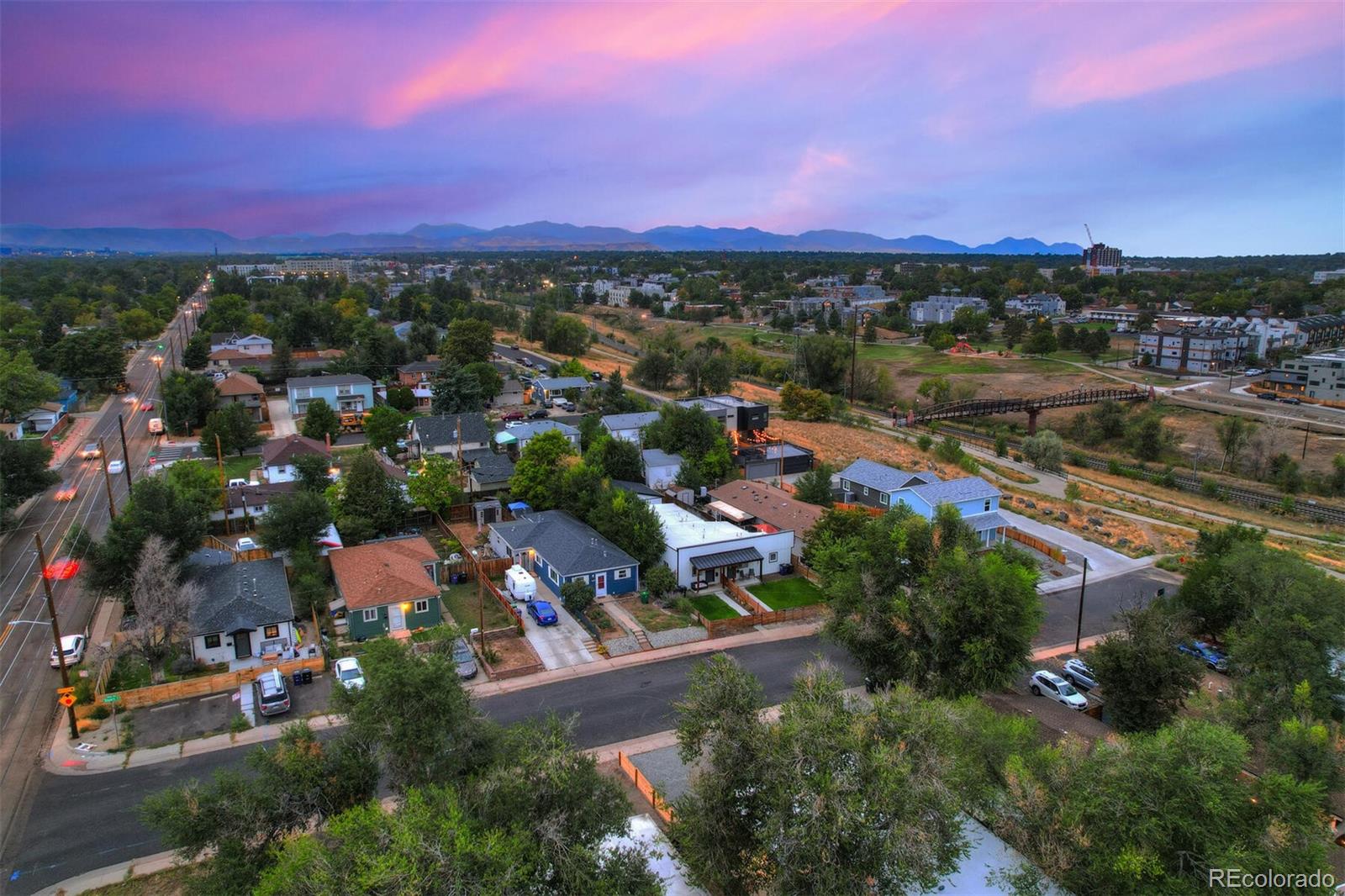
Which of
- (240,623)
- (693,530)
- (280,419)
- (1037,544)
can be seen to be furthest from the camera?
(280,419)

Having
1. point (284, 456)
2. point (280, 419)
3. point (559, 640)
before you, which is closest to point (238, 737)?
point (559, 640)

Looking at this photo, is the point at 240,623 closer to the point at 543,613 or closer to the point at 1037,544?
the point at 543,613

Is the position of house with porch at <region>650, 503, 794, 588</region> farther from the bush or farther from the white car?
the bush

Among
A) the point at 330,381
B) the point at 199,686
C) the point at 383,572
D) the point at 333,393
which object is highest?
the point at 330,381

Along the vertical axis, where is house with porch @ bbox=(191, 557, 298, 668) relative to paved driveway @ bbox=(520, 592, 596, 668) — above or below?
above

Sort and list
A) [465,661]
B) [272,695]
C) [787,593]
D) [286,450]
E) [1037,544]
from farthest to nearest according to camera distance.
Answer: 1. [286,450]
2. [1037,544]
3. [787,593]
4. [465,661]
5. [272,695]
